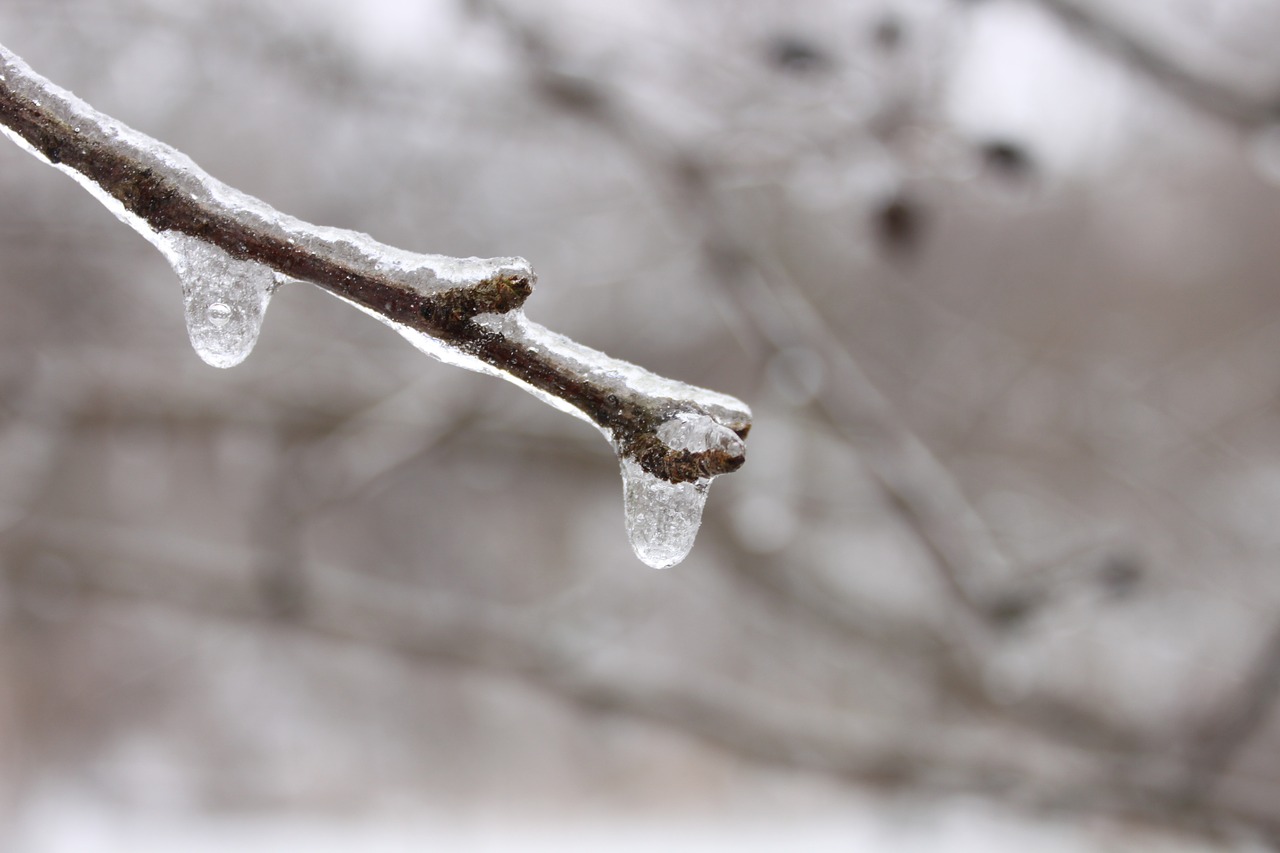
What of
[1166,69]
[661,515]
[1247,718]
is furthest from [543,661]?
[661,515]

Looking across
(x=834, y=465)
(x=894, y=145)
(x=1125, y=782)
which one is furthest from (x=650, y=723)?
(x=894, y=145)

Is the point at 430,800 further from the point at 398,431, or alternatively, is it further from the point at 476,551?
the point at 398,431

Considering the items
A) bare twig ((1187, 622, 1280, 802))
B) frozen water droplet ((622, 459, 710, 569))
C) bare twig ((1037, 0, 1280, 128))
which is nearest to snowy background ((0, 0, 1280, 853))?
bare twig ((1187, 622, 1280, 802))

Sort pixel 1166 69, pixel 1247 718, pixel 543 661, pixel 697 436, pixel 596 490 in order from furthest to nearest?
pixel 596 490, pixel 543 661, pixel 1247 718, pixel 1166 69, pixel 697 436

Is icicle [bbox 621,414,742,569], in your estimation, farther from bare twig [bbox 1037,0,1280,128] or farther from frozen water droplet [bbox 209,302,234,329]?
bare twig [bbox 1037,0,1280,128]

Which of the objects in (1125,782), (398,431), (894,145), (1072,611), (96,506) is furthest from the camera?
(96,506)

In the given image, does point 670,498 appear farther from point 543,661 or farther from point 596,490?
point 596,490
